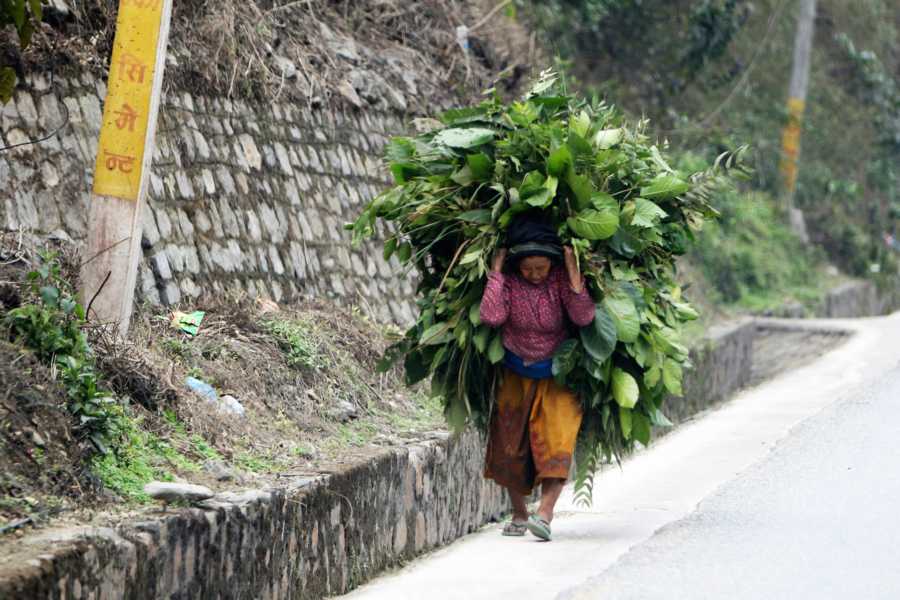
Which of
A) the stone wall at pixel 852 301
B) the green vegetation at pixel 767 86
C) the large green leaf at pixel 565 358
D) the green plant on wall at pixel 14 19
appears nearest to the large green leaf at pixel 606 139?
the large green leaf at pixel 565 358

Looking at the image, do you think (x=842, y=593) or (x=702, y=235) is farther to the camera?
(x=702, y=235)

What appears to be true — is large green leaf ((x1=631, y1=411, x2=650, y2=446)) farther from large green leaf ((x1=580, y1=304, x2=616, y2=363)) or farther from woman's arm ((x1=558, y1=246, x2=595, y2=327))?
woman's arm ((x1=558, y1=246, x2=595, y2=327))

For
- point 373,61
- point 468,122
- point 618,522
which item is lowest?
point 618,522

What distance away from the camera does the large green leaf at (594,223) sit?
6742 mm

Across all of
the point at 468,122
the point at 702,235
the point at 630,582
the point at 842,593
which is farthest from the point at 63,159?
the point at 702,235

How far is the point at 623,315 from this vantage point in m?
6.92

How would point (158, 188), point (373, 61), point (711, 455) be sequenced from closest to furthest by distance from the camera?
point (158, 188)
point (711, 455)
point (373, 61)

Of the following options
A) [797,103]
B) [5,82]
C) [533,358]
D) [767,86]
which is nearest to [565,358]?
[533,358]

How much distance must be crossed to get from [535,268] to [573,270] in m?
0.20

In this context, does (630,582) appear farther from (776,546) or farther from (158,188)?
(158,188)

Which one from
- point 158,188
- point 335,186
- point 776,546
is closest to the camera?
point 776,546

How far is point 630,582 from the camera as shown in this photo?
18.9 ft

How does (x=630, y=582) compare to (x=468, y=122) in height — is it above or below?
below

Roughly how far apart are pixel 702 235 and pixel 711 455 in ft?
34.3
